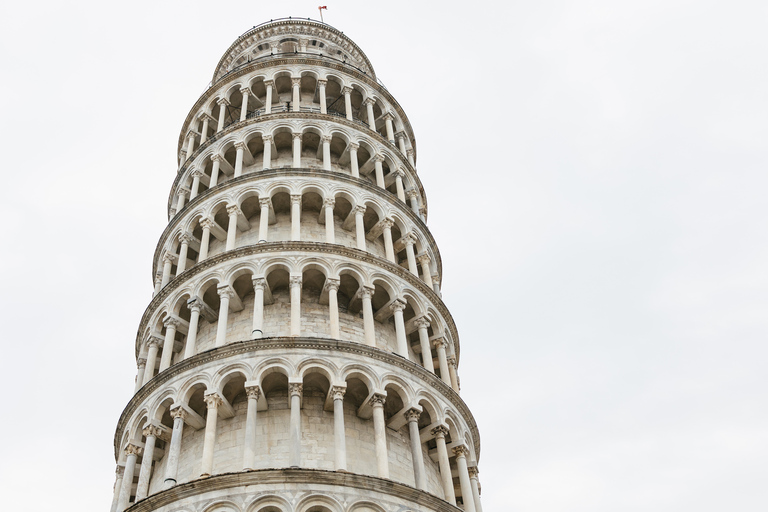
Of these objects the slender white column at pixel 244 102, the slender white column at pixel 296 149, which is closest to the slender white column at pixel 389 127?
the slender white column at pixel 296 149

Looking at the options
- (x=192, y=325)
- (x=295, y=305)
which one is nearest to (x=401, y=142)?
(x=295, y=305)

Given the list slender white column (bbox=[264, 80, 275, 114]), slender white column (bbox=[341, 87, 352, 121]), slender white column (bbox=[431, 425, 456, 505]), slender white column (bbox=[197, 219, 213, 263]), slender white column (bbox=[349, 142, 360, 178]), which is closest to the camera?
slender white column (bbox=[431, 425, 456, 505])

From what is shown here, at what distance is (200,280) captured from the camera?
23578mm

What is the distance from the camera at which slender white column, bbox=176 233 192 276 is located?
25.7m

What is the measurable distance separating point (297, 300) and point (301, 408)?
3143 millimetres

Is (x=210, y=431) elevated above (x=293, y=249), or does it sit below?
below

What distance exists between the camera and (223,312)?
2217 centimetres

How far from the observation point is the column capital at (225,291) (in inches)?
899

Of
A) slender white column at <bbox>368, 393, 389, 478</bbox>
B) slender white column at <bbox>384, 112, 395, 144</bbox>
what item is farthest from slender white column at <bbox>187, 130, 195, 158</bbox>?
slender white column at <bbox>368, 393, 389, 478</bbox>

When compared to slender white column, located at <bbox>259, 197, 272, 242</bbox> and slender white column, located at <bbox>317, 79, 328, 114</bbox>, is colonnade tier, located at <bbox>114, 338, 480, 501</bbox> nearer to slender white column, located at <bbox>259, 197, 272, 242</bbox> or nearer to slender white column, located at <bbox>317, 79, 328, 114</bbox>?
slender white column, located at <bbox>259, 197, 272, 242</bbox>

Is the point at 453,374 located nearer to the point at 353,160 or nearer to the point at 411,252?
the point at 411,252

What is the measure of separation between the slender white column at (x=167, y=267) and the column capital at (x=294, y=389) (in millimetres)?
8642

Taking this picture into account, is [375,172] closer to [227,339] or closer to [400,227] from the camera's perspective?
[400,227]

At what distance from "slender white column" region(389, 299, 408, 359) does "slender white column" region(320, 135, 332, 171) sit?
6.55 meters
